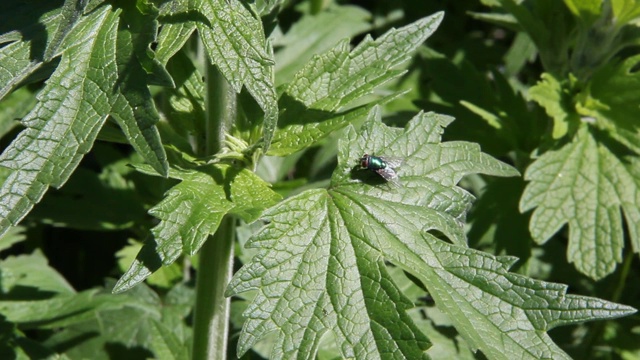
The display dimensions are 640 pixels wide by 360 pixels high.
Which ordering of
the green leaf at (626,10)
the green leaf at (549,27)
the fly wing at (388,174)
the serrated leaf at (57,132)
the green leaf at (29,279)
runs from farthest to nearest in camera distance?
the green leaf at (549,27)
the green leaf at (29,279)
the green leaf at (626,10)
the fly wing at (388,174)
the serrated leaf at (57,132)

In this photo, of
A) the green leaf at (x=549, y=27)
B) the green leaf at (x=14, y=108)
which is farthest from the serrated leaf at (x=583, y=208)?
the green leaf at (x=14, y=108)

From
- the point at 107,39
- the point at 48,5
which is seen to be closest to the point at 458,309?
the point at 107,39

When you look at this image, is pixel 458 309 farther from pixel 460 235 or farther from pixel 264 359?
pixel 264 359

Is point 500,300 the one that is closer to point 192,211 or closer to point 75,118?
point 192,211

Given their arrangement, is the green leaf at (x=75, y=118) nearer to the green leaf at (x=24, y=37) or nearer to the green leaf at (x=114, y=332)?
the green leaf at (x=24, y=37)

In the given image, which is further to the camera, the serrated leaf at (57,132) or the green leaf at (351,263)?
the green leaf at (351,263)

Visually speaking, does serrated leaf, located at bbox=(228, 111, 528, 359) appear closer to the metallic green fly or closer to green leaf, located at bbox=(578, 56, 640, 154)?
the metallic green fly

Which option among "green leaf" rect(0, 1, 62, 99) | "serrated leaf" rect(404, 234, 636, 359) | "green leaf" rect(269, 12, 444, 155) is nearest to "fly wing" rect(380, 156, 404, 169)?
"green leaf" rect(269, 12, 444, 155)

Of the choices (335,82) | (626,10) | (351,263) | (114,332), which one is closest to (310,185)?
(335,82)
